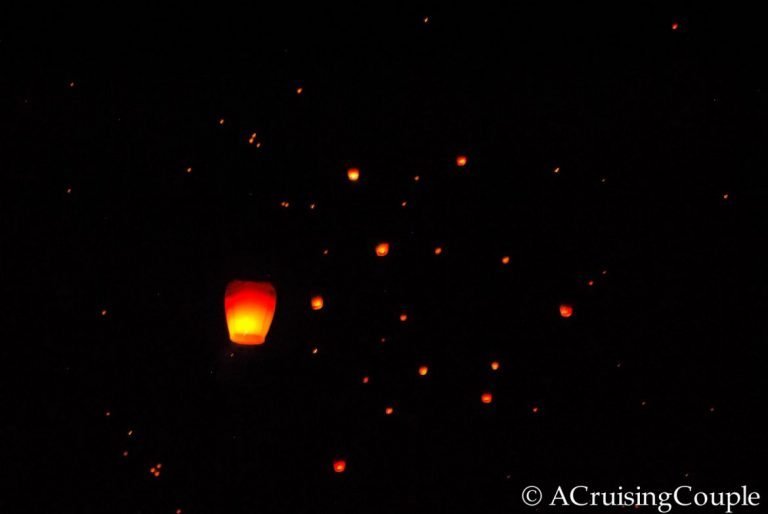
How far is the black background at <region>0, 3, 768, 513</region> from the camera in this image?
3.06 meters

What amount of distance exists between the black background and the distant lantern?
683 mm

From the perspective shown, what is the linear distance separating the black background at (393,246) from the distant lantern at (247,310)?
68cm

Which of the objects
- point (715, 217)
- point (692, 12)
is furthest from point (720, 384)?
point (692, 12)

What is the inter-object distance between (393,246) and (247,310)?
1.05 metres

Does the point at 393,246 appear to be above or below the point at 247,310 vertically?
above

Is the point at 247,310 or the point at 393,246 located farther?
the point at 393,246

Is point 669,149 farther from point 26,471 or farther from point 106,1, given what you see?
point 26,471

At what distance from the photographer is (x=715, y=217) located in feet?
10.0

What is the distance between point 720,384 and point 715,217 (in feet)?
2.54

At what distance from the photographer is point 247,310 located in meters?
2.29

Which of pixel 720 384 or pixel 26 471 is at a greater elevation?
pixel 720 384

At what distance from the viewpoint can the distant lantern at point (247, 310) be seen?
2291 mm

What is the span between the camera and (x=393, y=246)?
317 cm

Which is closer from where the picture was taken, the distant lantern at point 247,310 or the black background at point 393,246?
the distant lantern at point 247,310
